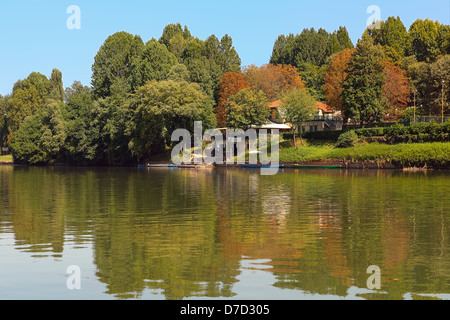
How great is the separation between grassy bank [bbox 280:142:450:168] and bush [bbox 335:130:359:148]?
1721mm

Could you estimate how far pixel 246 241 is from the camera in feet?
59.8

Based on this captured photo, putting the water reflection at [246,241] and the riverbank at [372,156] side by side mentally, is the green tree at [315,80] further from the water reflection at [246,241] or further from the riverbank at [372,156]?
the water reflection at [246,241]

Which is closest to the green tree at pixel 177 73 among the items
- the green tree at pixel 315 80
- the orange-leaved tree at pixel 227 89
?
the orange-leaved tree at pixel 227 89

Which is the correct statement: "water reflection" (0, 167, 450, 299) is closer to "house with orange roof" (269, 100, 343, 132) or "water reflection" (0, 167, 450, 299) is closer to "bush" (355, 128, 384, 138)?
"bush" (355, 128, 384, 138)

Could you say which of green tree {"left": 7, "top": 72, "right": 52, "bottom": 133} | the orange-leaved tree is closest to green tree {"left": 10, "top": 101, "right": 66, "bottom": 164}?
green tree {"left": 7, "top": 72, "right": 52, "bottom": 133}

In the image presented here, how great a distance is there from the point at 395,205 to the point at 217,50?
118528 mm

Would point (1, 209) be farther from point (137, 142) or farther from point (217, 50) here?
point (217, 50)

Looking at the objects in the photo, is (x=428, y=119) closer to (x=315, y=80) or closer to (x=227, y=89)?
(x=227, y=89)

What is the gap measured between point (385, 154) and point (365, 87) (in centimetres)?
1653

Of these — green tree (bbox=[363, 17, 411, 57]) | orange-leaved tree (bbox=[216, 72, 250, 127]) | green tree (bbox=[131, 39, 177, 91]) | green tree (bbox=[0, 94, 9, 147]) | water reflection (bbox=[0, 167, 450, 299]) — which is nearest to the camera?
water reflection (bbox=[0, 167, 450, 299])

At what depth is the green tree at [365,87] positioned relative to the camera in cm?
8525

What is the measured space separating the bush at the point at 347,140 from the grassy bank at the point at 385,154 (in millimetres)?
1721

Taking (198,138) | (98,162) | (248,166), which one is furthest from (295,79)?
(98,162)

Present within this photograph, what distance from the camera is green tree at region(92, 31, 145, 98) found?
110m
